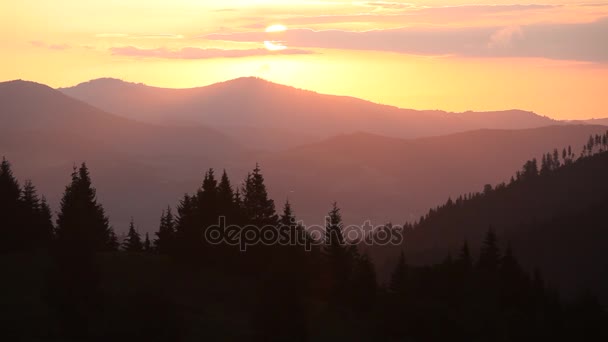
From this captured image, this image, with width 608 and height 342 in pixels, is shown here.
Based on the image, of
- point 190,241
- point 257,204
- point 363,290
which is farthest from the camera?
point 257,204

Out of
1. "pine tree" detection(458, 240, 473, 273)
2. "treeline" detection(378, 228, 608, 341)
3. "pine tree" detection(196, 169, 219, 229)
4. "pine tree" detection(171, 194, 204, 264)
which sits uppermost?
"pine tree" detection(196, 169, 219, 229)

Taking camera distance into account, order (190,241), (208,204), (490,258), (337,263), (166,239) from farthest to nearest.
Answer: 1. (490,258)
2. (166,239)
3. (337,263)
4. (208,204)
5. (190,241)

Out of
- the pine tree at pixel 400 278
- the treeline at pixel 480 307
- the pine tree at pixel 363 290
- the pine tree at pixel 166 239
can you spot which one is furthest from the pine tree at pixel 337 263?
the pine tree at pixel 166 239

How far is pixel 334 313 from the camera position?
250 ft

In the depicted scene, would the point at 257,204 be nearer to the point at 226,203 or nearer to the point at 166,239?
the point at 226,203

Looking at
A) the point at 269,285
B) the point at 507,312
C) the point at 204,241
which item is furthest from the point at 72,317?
the point at 507,312

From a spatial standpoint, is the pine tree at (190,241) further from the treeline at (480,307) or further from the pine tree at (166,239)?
the treeline at (480,307)

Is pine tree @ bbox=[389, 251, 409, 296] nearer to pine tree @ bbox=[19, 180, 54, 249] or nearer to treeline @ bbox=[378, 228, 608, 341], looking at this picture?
treeline @ bbox=[378, 228, 608, 341]

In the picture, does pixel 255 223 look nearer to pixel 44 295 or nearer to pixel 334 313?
pixel 334 313

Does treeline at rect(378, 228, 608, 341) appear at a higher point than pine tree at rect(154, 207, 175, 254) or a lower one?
lower

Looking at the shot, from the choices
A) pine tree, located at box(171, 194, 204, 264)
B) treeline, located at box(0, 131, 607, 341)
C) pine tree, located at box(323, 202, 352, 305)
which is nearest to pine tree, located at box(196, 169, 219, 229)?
treeline, located at box(0, 131, 607, 341)

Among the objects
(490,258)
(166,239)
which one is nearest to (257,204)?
(166,239)

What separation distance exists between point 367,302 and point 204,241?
15.3 meters

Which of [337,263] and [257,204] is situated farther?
[257,204]
